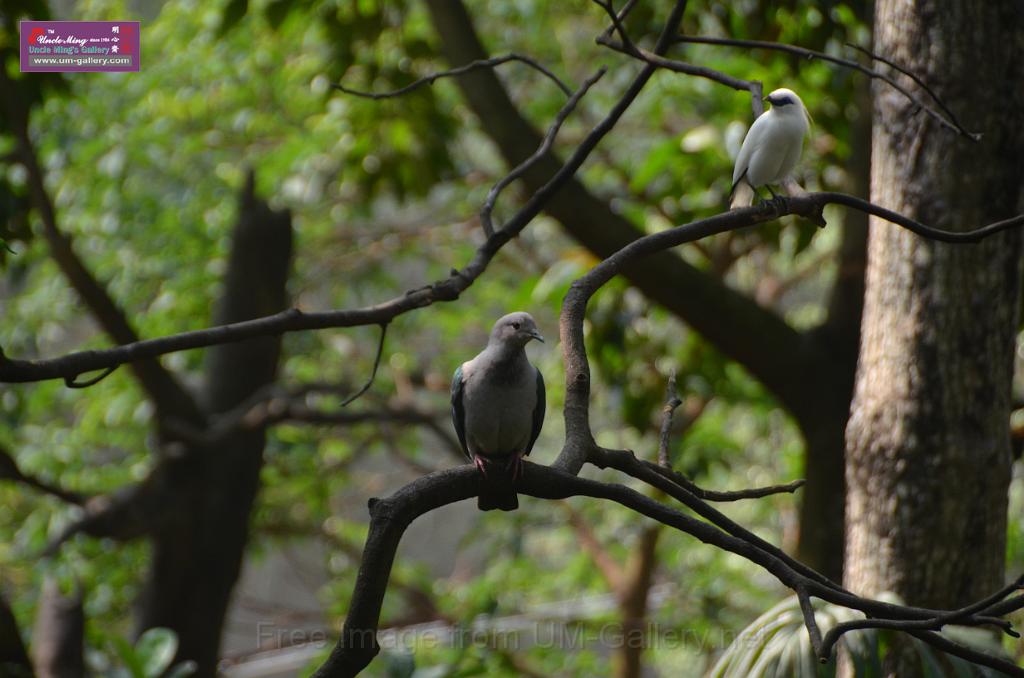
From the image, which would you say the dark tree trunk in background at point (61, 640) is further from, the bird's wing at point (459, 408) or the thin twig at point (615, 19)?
the thin twig at point (615, 19)

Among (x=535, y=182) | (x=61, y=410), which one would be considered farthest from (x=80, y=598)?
(x=61, y=410)

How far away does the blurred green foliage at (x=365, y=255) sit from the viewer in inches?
176

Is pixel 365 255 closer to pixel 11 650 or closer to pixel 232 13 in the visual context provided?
pixel 232 13

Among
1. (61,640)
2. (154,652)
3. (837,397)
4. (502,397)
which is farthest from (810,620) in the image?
(61,640)

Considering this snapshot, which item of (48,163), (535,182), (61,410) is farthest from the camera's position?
(61,410)

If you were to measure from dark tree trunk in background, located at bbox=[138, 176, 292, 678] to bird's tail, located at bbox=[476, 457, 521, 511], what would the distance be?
2.73 meters

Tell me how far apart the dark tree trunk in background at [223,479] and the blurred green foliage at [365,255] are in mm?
403

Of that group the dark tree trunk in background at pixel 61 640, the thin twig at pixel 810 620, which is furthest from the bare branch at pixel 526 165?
the dark tree trunk in background at pixel 61 640

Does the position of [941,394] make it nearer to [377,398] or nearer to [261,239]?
[377,398]

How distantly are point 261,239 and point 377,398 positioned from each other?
0.89 meters

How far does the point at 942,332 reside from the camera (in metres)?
2.73

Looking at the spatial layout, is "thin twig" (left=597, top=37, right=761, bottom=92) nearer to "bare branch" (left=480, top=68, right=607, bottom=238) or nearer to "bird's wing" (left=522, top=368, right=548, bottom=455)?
"bare branch" (left=480, top=68, right=607, bottom=238)

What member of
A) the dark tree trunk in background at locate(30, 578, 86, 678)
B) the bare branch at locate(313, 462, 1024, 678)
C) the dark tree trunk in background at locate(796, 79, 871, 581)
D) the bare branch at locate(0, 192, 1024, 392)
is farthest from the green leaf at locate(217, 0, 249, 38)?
the bare branch at locate(313, 462, 1024, 678)

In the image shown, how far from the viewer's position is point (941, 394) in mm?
2715
